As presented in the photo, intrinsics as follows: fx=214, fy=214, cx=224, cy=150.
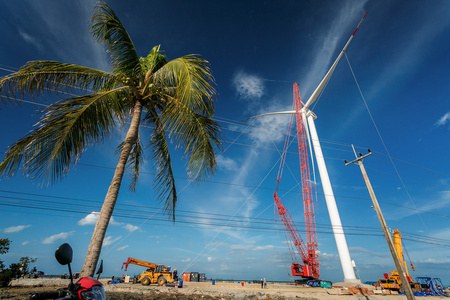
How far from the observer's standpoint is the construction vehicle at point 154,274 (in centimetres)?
2734

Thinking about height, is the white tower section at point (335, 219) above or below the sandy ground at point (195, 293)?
above

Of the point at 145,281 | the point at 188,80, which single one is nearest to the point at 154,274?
the point at 145,281

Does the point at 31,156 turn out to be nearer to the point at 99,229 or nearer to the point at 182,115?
the point at 99,229

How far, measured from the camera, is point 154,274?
92.0 ft

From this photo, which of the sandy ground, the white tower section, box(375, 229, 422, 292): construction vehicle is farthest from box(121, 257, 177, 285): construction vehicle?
box(375, 229, 422, 292): construction vehicle

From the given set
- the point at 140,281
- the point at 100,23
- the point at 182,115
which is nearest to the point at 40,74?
the point at 100,23

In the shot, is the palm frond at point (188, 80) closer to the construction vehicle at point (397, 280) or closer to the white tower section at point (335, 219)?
the white tower section at point (335, 219)

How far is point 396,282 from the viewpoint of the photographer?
97.7ft

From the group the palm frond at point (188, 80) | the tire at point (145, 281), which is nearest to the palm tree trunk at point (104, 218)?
the palm frond at point (188, 80)

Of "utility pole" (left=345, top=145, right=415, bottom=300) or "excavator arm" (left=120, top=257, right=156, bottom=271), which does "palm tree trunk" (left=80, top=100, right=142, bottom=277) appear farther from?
"excavator arm" (left=120, top=257, right=156, bottom=271)

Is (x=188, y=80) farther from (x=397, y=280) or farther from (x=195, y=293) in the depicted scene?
(x=397, y=280)

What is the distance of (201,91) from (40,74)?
16.0ft

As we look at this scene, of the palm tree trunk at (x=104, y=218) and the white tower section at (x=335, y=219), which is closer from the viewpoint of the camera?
the palm tree trunk at (x=104, y=218)

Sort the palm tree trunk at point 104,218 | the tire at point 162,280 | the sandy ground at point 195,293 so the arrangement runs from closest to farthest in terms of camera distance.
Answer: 1. the palm tree trunk at point 104,218
2. the sandy ground at point 195,293
3. the tire at point 162,280
